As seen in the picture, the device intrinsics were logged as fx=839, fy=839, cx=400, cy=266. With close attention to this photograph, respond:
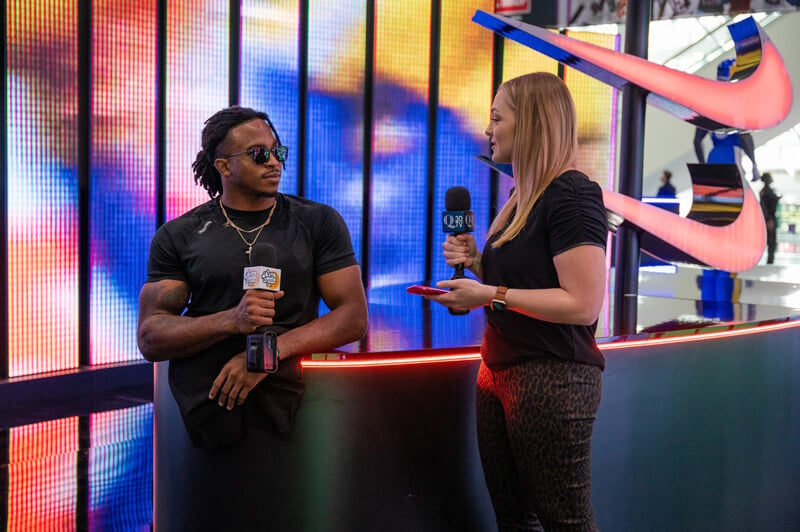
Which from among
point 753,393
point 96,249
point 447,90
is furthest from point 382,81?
point 753,393

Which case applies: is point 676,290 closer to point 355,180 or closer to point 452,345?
point 355,180

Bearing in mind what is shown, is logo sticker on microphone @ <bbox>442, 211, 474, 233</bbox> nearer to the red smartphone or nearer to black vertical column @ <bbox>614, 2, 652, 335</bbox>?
the red smartphone

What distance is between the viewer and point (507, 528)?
2191 millimetres

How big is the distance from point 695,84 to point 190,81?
13.1ft

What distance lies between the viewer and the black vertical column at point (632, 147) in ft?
15.1

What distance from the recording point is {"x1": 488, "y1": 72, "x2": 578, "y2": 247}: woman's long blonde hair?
193cm

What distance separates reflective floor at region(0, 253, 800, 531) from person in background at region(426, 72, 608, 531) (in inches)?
22.3

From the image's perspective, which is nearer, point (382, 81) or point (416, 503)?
point (416, 503)

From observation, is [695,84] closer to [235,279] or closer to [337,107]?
[235,279]

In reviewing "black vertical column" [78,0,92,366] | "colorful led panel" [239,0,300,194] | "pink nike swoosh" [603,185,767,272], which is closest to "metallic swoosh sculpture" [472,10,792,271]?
"pink nike swoosh" [603,185,767,272]

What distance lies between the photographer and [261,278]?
1.83m

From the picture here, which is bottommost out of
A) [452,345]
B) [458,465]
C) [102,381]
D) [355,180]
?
[102,381]

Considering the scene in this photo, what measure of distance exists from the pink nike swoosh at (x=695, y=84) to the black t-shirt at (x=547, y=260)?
2746 mm

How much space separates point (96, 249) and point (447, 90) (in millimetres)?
3525
